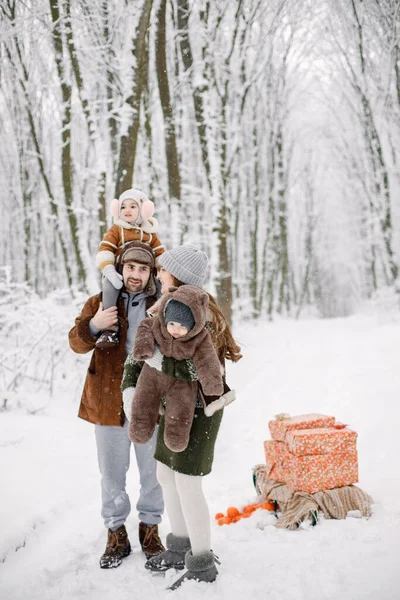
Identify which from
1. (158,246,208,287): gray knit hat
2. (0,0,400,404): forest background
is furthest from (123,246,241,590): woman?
(0,0,400,404): forest background

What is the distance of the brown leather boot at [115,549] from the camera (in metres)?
3.00

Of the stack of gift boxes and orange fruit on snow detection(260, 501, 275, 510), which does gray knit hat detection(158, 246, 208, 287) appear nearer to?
the stack of gift boxes

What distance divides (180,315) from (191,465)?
890 mm

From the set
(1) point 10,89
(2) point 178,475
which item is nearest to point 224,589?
(2) point 178,475

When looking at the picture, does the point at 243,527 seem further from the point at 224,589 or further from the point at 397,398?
the point at 397,398

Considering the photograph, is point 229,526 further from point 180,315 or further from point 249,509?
point 180,315

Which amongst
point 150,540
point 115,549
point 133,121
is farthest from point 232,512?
→ point 133,121

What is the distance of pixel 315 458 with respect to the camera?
3.77 meters

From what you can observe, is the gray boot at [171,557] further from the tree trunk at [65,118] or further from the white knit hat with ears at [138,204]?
the tree trunk at [65,118]

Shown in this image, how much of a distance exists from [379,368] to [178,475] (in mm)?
5236

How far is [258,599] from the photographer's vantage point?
8.25ft

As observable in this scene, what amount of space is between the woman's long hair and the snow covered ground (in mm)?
1315

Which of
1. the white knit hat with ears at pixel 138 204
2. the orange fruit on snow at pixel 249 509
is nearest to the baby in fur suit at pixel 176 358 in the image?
the white knit hat with ears at pixel 138 204

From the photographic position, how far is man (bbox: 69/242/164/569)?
3.16 meters
